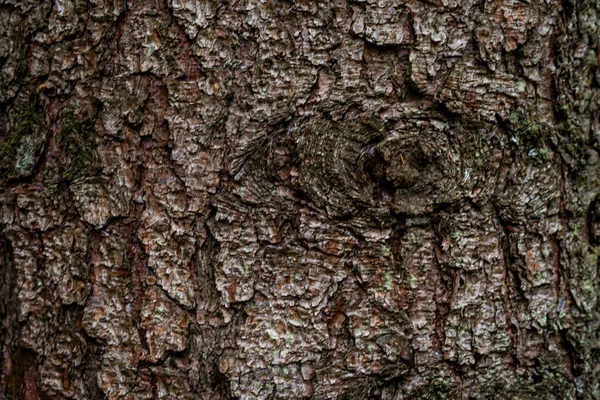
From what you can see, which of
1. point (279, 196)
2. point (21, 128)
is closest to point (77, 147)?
point (21, 128)

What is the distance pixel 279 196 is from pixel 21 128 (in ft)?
1.85

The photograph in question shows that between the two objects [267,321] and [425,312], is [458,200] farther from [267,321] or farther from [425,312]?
[267,321]

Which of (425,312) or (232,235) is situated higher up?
(232,235)

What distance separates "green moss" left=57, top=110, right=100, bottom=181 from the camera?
1.21 metres

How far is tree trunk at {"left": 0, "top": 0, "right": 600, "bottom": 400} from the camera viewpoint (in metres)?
1.16

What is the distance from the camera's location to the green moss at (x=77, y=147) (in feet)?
3.97

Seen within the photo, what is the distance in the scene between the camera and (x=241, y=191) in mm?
1169

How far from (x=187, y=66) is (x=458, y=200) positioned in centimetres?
59

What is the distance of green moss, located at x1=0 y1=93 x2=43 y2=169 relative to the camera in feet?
4.11

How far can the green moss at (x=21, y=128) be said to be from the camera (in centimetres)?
125

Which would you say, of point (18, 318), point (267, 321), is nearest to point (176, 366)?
point (267, 321)

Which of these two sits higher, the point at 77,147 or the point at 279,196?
the point at 77,147

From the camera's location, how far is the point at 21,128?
49.8 inches

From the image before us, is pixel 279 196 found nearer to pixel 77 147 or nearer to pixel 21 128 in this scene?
pixel 77 147
